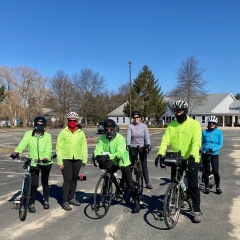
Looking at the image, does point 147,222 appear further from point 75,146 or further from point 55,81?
point 55,81

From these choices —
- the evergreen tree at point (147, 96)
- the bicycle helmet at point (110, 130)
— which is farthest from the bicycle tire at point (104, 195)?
the evergreen tree at point (147, 96)

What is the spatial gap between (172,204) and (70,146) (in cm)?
228

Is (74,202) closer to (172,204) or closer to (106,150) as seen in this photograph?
(106,150)

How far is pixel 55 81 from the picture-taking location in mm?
74188

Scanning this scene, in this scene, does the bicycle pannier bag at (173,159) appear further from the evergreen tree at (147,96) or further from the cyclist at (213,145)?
the evergreen tree at (147,96)

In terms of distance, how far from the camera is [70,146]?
6.19 m

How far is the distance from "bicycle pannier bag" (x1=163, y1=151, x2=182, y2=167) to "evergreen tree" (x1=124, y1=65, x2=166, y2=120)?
59.6 m

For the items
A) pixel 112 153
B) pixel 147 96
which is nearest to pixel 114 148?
pixel 112 153

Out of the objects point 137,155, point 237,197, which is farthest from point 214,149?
point 137,155

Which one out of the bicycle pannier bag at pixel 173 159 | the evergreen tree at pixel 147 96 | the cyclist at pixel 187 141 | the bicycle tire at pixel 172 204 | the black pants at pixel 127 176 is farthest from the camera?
the evergreen tree at pixel 147 96

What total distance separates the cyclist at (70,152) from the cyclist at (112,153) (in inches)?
22.1

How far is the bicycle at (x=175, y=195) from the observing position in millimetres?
5086

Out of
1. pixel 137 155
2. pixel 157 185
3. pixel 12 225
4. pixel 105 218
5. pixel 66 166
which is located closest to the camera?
pixel 12 225

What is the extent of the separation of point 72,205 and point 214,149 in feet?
11.8
